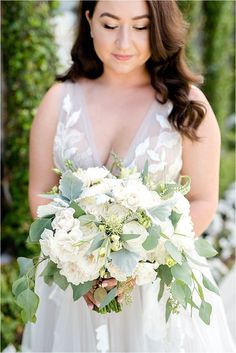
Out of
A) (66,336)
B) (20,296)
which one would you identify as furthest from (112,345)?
(20,296)

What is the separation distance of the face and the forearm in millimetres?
599

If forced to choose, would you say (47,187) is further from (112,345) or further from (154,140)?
(112,345)

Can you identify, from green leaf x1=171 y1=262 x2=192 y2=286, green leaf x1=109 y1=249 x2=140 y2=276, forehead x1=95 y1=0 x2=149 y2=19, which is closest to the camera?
green leaf x1=109 y1=249 x2=140 y2=276

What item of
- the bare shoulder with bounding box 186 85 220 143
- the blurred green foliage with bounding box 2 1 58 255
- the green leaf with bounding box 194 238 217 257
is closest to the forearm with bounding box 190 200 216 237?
the bare shoulder with bounding box 186 85 220 143

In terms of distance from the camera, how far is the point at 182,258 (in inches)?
80.4

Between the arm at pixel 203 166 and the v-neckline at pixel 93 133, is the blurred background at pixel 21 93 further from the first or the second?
the v-neckline at pixel 93 133

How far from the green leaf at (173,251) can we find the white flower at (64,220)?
298 millimetres

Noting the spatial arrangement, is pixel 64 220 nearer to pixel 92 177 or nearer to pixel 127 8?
pixel 92 177

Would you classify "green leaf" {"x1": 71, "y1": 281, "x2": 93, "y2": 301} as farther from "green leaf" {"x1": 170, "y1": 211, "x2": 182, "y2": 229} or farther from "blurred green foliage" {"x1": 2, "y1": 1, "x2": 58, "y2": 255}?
"blurred green foliage" {"x1": 2, "y1": 1, "x2": 58, "y2": 255}

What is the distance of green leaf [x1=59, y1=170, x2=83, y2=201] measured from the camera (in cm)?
204

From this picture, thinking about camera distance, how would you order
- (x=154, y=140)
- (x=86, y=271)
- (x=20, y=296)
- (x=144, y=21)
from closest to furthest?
1. (x=86, y=271)
2. (x=20, y=296)
3. (x=144, y=21)
4. (x=154, y=140)

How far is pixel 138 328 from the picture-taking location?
2412 millimetres

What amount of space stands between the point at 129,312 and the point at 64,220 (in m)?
0.64

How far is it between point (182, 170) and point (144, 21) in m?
0.62
